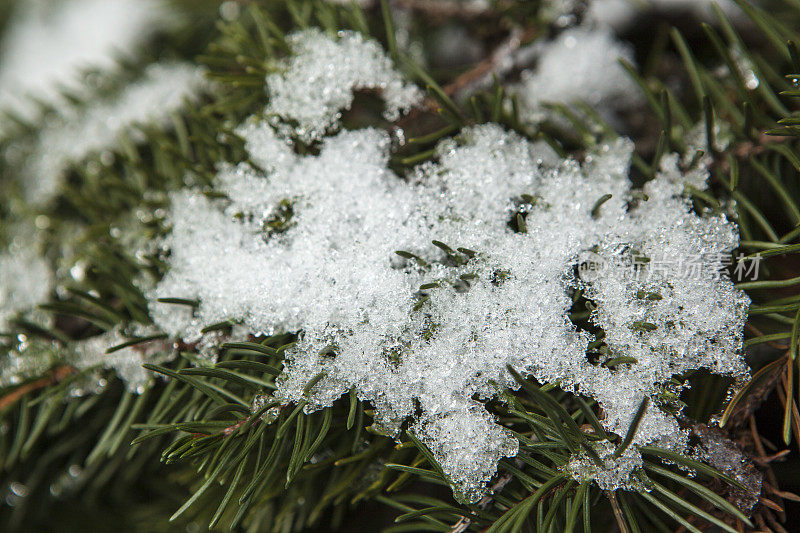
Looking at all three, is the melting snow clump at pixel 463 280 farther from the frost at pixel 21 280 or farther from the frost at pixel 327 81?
the frost at pixel 21 280

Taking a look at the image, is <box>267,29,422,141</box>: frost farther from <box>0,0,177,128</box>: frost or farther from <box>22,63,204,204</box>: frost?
<box>0,0,177,128</box>: frost

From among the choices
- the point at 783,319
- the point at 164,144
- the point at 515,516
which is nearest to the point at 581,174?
the point at 783,319

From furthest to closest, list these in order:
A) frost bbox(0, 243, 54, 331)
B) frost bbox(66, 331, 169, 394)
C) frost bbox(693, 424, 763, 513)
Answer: frost bbox(0, 243, 54, 331), frost bbox(66, 331, 169, 394), frost bbox(693, 424, 763, 513)

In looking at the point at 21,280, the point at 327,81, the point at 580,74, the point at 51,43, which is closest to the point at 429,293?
the point at 327,81

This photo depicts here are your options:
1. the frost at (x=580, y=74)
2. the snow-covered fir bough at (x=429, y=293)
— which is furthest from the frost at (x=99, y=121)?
the frost at (x=580, y=74)

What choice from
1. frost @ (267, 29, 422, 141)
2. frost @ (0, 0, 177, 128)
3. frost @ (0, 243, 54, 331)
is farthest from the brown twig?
frost @ (0, 0, 177, 128)
